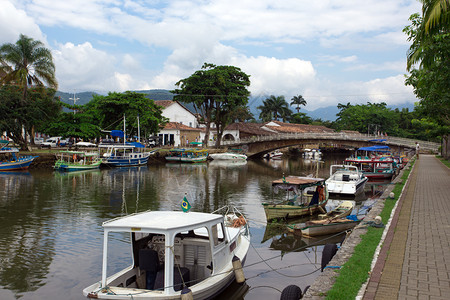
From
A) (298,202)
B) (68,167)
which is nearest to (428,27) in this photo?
(298,202)

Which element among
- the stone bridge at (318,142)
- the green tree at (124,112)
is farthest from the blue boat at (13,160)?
the stone bridge at (318,142)

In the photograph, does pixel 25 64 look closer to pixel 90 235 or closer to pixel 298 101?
pixel 90 235

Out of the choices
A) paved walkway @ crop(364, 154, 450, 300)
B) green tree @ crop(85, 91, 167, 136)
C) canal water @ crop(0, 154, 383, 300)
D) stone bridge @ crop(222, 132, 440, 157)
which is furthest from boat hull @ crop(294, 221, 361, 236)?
stone bridge @ crop(222, 132, 440, 157)

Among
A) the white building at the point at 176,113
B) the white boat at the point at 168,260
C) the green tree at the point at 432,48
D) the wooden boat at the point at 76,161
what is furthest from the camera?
the white building at the point at 176,113

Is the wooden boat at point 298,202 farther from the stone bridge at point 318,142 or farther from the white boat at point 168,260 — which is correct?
the stone bridge at point 318,142

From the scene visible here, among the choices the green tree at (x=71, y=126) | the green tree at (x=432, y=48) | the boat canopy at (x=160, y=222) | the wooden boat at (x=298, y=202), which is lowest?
the wooden boat at (x=298, y=202)

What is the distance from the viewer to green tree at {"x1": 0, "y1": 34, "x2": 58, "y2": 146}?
147ft

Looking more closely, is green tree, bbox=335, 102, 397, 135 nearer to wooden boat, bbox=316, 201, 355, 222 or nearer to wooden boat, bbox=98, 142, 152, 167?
wooden boat, bbox=98, 142, 152, 167

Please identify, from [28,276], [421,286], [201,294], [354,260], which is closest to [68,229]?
[28,276]

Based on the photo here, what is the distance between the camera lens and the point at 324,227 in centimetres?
1556

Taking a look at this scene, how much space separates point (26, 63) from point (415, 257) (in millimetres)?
48478

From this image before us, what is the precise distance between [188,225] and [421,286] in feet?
15.7

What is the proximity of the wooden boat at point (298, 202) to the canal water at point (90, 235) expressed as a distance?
912 mm

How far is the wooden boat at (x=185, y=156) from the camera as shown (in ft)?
187
